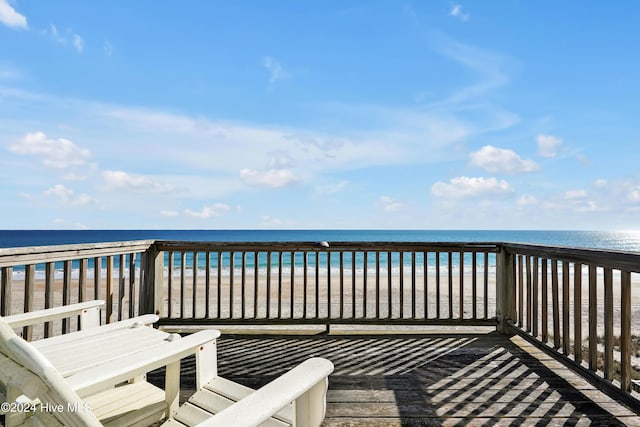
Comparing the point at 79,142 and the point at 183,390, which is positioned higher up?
the point at 79,142

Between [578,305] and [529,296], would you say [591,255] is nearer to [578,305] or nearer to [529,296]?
[578,305]

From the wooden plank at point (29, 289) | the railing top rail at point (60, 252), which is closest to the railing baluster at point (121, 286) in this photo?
the railing top rail at point (60, 252)

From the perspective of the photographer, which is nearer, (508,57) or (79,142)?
(508,57)

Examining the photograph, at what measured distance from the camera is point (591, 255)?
2.21m

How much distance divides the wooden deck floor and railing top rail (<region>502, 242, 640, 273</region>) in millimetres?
779

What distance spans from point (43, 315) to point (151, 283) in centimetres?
188

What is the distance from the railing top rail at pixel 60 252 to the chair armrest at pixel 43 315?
1.61 feet

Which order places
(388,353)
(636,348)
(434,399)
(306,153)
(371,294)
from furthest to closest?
(306,153), (371,294), (636,348), (388,353), (434,399)

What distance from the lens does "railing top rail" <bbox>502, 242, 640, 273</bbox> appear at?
6.06 feet

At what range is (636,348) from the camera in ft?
11.8

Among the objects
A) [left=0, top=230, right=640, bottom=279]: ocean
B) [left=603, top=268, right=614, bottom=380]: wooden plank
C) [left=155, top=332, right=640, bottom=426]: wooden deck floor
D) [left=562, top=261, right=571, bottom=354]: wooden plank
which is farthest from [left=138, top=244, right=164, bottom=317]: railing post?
[left=0, top=230, right=640, bottom=279]: ocean

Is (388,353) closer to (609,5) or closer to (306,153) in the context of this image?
(609,5)

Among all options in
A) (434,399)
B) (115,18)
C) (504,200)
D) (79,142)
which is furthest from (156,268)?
(504,200)

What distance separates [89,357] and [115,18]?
807 centimetres
